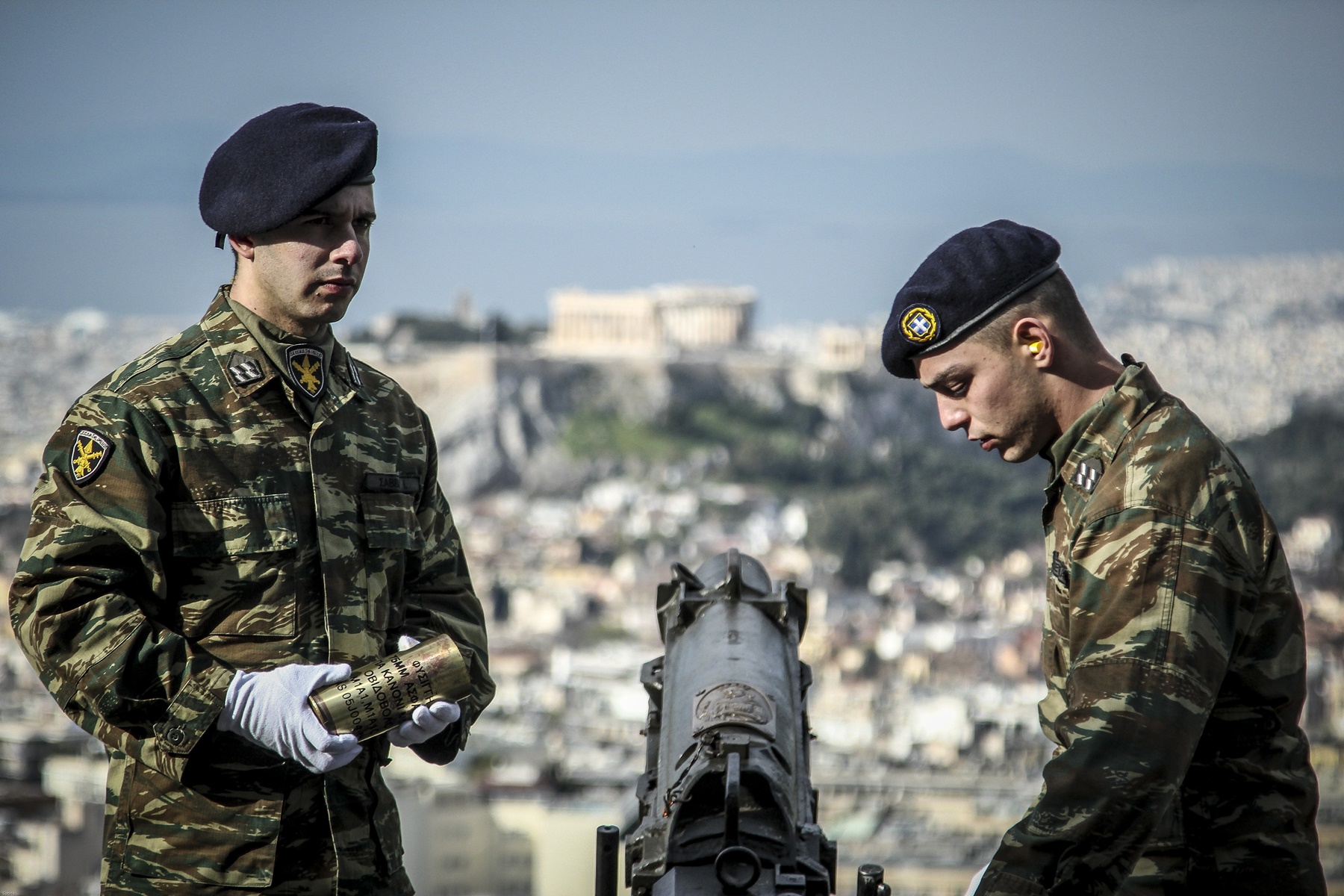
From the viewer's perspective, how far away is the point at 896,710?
126 feet

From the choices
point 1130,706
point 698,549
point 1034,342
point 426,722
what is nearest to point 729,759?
point 426,722

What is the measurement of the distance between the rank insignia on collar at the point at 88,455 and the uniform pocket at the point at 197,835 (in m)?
0.49

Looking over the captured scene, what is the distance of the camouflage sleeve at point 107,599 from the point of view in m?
2.39

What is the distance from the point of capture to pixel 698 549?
181 ft

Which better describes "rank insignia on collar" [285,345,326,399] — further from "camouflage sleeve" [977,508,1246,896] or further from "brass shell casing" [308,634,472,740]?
"camouflage sleeve" [977,508,1246,896]

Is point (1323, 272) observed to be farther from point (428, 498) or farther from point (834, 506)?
point (428, 498)

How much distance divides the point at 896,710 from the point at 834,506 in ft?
72.2

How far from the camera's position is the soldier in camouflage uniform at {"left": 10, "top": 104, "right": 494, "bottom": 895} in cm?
242

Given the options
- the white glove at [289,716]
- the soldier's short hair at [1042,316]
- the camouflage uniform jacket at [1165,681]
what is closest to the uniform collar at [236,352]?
the white glove at [289,716]

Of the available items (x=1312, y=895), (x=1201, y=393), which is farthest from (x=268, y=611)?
(x=1201, y=393)

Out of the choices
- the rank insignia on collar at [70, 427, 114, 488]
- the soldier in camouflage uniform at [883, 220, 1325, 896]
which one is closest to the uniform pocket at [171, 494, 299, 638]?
the rank insignia on collar at [70, 427, 114, 488]

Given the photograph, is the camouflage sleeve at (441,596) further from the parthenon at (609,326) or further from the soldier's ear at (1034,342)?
the parthenon at (609,326)

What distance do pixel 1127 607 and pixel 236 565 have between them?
1.39 m

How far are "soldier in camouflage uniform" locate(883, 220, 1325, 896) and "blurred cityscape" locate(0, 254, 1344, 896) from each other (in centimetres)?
1466
